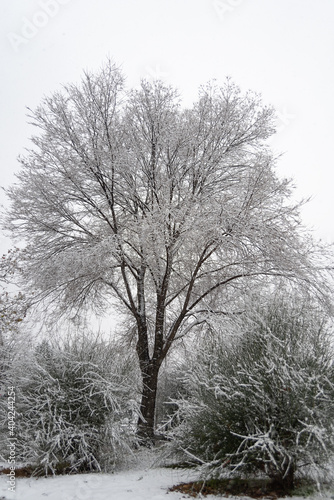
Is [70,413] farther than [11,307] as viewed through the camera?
No

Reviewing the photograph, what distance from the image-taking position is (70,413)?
7320mm

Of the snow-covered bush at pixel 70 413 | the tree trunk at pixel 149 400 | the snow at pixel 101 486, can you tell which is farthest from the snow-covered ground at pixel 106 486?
the tree trunk at pixel 149 400

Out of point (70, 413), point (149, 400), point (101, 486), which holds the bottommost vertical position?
point (101, 486)

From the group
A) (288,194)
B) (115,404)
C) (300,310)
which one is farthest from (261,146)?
(115,404)

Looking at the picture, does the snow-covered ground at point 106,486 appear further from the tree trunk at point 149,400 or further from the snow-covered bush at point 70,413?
the tree trunk at point 149,400

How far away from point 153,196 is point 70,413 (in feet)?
20.8

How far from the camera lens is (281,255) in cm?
1001

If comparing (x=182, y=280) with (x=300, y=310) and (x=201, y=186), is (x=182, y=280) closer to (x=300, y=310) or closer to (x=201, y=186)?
(x=201, y=186)

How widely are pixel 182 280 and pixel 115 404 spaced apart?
16.4 ft

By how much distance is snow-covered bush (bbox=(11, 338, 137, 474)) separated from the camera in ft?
23.4

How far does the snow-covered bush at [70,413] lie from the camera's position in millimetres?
7141

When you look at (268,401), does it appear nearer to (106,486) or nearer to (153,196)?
(106,486)

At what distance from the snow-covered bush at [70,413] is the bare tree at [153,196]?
7.97ft

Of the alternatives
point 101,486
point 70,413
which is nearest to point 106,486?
point 101,486
